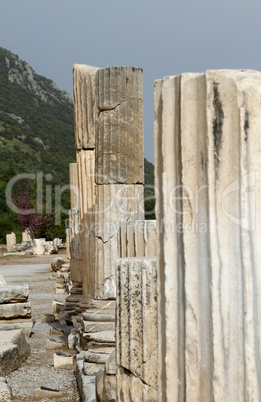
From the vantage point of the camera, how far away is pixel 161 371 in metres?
2.11

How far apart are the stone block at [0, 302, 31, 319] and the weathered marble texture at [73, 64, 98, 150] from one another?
8.59 feet

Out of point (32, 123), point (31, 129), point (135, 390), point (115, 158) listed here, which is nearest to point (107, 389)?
point (135, 390)

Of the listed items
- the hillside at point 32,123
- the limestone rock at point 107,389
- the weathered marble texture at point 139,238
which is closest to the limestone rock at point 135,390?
the limestone rock at point 107,389

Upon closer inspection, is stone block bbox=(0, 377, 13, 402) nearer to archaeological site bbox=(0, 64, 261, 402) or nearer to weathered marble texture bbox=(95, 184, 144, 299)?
weathered marble texture bbox=(95, 184, 144, 299)

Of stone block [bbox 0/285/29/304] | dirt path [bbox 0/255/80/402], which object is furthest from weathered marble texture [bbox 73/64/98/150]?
dirt path [bbox 0/255/80/402]

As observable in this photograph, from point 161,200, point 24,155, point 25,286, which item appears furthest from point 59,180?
point 161,200

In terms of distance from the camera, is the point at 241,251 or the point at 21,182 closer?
the point at 241,251

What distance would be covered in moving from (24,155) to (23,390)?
38617mm

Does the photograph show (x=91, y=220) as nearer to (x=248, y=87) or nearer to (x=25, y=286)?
(x=25, y=286)

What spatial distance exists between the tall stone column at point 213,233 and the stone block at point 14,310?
626cm

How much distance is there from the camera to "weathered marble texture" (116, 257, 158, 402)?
3334mm

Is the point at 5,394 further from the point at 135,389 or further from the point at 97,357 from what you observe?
the point at 135,389

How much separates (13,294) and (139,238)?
154 inches

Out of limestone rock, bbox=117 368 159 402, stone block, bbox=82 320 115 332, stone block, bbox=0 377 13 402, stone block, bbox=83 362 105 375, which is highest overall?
limestone rock, bbox=117 368 159 402
